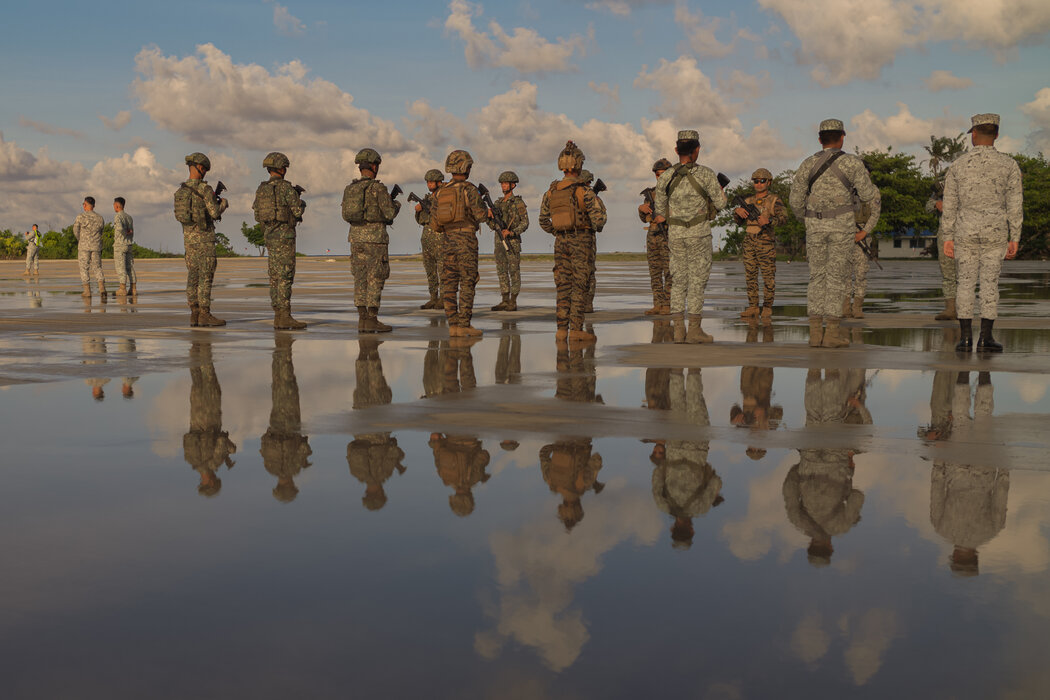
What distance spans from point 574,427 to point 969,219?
7.15m

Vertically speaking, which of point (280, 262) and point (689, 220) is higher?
point (689, 220)

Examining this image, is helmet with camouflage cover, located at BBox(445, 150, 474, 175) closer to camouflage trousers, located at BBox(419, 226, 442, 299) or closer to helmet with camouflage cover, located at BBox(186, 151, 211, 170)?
helmet with camouflage cover, located at BBox(186, 151, 211, 170)

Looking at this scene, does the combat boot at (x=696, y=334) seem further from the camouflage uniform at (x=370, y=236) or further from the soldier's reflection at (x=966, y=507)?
the soldier's reflection at (x=966, y=507)

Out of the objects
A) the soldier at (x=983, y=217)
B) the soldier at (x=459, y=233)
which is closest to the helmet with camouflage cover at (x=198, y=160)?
the soldier at (x=459, y=233)

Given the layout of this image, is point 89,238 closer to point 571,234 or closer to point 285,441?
point 571,234

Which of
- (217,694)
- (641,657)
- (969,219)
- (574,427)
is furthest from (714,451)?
(969,219)

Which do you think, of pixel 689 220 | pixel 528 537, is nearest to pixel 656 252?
pixel 689 220

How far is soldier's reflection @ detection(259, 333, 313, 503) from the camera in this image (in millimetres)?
5160

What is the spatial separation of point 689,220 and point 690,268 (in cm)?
63

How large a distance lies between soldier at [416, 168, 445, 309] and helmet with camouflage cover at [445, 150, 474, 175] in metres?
5.76

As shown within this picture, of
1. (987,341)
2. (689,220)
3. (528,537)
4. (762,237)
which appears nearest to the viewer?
(528,537)

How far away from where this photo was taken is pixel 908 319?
16.3m

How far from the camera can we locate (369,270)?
1467 centimetres

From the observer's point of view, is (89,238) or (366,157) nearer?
(366,157)
